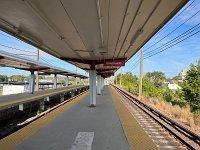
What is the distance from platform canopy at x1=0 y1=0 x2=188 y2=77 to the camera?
6484 millimetres

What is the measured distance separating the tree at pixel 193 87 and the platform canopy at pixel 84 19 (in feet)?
119

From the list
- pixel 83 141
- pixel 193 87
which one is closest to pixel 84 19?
pixel 83 141

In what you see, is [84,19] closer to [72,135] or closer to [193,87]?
[72,135]

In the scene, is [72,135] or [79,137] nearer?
[79,137]

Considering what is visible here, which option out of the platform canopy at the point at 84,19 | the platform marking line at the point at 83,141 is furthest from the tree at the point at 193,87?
the platform marking line at the point at 83,141

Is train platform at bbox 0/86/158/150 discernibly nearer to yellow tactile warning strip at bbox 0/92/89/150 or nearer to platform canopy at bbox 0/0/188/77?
yellow tactile warning strip at bbox 0/92/89/150

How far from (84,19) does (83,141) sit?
4.14 metres

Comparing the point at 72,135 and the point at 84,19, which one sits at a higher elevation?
the point at 84,19

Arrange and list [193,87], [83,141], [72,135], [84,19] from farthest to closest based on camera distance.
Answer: [193,87]
[72,135]
[84,19]
[83,141]

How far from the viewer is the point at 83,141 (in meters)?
7.68

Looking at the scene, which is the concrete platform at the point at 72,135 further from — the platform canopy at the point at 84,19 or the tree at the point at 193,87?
the tree at the point at 193,87

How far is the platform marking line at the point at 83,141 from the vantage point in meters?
7.04

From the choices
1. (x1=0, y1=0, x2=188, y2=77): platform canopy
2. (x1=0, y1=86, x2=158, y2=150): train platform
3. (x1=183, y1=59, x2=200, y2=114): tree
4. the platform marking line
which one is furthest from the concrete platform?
(x1=183, y1=59, x2=200, y2=114): tree

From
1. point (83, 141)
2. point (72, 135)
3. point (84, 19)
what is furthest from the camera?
point (72, 135)
